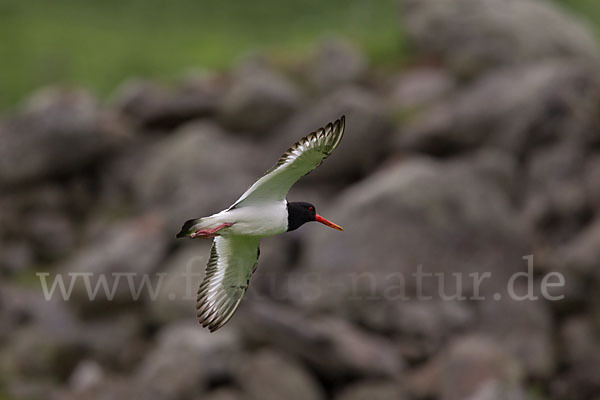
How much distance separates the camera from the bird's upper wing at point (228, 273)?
37.2ft

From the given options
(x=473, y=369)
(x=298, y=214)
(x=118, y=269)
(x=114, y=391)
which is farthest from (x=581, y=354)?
(x=298, y=214)

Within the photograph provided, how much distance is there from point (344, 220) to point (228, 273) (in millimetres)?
10379

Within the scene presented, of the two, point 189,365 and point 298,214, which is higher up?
point 298,214

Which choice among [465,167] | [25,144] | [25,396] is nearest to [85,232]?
[25,144]

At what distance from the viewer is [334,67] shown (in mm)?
28766

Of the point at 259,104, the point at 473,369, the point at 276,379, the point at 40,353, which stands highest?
the point at 259,104

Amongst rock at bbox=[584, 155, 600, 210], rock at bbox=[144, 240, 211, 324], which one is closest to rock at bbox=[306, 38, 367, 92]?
rock at bbox=[144, 240, 211, 324]

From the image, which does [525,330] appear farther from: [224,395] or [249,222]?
[249,222]

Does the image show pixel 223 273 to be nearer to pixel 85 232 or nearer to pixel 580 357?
pixel 580 357

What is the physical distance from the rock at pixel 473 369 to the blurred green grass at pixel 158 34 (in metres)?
15.6

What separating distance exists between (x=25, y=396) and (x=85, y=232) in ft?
21.2

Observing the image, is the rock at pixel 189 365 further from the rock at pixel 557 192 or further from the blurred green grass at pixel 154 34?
the blurred green grass at pixel 154 34

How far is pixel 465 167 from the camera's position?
2242 centimetres

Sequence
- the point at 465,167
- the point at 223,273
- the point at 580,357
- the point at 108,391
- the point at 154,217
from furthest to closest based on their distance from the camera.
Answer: the point at 154,217 < the point at 465,167 < the point at 580,357 < the point at 108,391 < the point at 223,273
